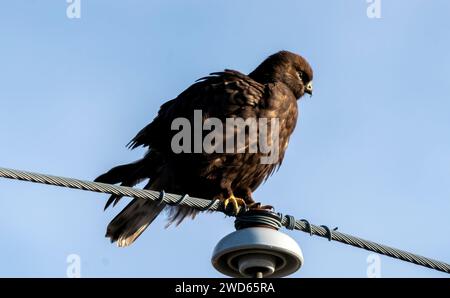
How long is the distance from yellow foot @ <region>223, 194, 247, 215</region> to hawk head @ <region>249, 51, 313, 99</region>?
1533 mm

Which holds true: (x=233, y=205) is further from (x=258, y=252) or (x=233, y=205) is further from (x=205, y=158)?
(x=258, y=252)

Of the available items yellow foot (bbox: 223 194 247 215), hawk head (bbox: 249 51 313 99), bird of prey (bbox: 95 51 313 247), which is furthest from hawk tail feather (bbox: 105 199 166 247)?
hawk head (bbox: 249 51 313 99)

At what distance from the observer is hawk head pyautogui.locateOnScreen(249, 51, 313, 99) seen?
9711 mm

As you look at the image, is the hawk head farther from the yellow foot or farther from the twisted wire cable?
the twisted wire cable

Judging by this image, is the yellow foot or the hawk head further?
the hawk head

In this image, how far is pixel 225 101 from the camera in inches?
342

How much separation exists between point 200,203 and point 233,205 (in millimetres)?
1682

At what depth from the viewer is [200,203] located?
6.53 metres

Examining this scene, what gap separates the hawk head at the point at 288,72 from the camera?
9.71 m
